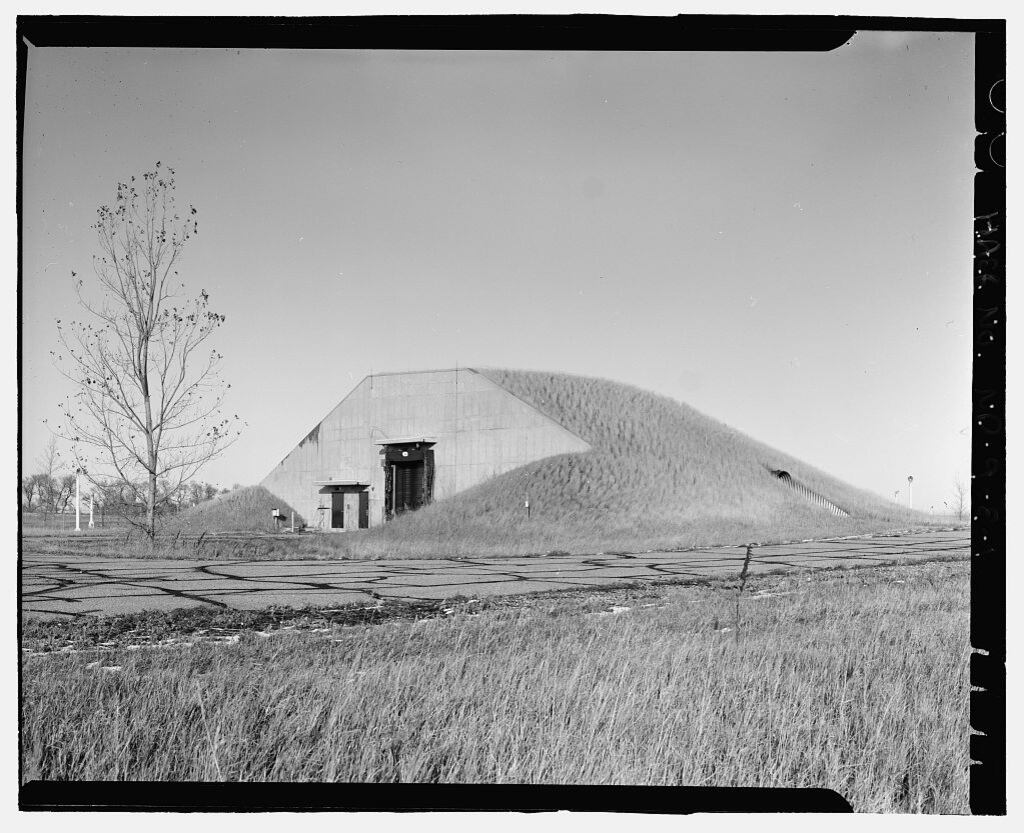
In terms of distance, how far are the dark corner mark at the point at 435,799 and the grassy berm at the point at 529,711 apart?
0.22 m

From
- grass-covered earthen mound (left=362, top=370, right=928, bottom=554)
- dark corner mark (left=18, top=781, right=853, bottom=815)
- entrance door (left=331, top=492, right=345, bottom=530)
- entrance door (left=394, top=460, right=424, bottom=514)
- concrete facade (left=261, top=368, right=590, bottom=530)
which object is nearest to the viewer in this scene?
dark corner mark (left=18, top=781, right=853, bottom=815)

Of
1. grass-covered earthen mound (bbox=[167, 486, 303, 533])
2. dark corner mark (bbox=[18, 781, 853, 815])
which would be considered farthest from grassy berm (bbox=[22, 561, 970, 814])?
grass-covered earthen mound (bbox=[167, 486, 303, 533])

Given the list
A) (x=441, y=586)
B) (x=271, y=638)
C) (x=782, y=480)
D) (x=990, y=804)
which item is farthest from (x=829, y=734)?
(x=782, y=480)

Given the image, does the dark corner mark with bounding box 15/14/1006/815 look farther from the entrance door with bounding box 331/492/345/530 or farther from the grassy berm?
the entrance door with bounding box 331/492/345/530

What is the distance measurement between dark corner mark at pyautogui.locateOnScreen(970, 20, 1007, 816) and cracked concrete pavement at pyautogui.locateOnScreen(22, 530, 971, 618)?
22.0ft

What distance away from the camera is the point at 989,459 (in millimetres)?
3512

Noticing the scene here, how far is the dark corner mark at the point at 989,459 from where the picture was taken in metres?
3.51

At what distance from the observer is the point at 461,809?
3512mm

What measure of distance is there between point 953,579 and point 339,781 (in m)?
11.4

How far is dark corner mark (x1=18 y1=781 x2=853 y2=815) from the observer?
3500 millimetres

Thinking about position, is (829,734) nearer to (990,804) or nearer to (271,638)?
(990,804)

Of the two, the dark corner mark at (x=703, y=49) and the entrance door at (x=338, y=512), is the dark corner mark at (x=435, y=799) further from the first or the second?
the entrance door at (x=338, y=512)

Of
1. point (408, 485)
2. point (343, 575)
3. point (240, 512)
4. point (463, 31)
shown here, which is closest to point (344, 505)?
point (408, 485)

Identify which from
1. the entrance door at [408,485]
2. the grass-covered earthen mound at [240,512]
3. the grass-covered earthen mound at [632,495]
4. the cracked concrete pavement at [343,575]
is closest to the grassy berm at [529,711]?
the cracked concrete pavement at [343,575]
